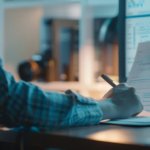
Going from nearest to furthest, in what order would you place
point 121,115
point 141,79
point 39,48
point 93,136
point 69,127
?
point 93,136 < point 69,127 < point 121,115 < point 141,79 < point 39,48

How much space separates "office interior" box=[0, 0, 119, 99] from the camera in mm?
2469

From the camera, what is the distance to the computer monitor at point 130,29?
1.11 m

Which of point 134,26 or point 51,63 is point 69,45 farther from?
point 134,26

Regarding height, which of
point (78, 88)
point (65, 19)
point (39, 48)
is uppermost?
point (65, 19)

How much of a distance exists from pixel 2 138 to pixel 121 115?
33cm

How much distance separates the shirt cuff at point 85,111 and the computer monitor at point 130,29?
1.31ft

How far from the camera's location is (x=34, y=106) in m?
0.62

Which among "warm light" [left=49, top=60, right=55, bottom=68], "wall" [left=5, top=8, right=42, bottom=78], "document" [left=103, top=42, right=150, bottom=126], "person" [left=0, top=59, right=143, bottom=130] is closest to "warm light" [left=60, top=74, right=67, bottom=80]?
"warm light" [left=49, top=60, right=55, bottom=68]

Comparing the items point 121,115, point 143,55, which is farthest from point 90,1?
point 121,115

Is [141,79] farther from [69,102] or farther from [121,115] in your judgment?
[69,102]

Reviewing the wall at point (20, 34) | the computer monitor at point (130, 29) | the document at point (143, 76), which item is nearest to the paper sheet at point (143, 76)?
the document at point (143, 76)

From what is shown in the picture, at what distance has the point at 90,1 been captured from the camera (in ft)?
8.11

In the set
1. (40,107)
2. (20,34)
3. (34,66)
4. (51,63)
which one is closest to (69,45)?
(51,63)

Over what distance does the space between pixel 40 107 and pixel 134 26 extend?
633 millimetres
